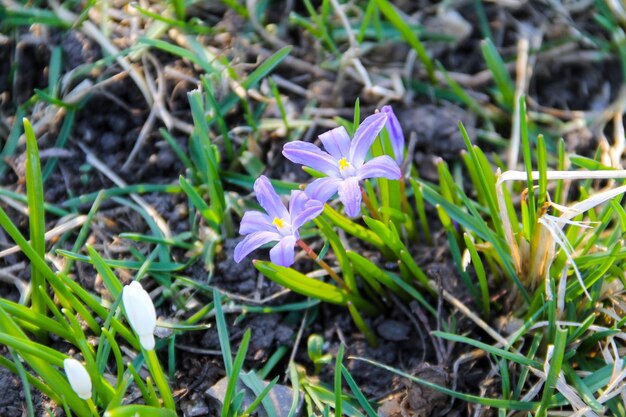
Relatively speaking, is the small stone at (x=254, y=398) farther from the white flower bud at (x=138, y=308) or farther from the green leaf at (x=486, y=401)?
the white flower bud at (x=138, y=308)

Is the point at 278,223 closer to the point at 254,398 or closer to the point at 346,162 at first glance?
the point at 346,162

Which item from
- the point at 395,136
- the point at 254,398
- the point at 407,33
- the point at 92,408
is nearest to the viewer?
the point at 92,408

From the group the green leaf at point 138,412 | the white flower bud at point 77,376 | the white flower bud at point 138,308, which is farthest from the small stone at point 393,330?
the white flower bud at point 77,376

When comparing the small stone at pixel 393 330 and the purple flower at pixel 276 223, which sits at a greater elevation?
the purple flower at pixel 276 223

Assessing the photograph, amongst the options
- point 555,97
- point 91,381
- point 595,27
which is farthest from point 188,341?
point 595,27

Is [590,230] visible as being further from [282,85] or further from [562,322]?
[282,85]

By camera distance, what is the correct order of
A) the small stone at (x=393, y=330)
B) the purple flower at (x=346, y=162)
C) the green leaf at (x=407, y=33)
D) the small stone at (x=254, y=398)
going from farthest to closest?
the green leaf at (x=407, y=33)
the small stone at (x=393, y=330)
the small stone at (x=254, y=398)
the purple flower at (x=346, y=162)

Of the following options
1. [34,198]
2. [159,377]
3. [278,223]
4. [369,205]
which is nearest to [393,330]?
[369,205]
